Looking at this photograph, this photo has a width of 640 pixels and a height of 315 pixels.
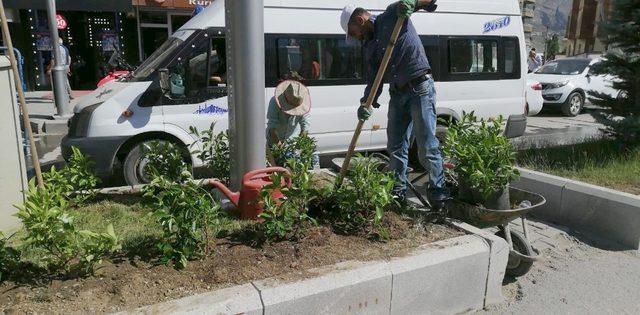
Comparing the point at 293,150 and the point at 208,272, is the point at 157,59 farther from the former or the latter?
the point at 208,272

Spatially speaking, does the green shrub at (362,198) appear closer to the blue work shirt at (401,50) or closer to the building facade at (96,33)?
the blue work shirt at (401,50)

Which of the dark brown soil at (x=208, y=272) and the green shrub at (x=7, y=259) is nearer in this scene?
the dark brown soil at (x=208, y=272)

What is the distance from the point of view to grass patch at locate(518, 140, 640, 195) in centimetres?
557

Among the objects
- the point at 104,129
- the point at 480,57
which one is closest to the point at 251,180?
the point at 104,129

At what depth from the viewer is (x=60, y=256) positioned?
3.00 meters

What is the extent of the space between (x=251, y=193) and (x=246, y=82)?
2.85 feet

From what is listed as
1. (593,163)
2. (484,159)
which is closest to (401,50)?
(484,159)

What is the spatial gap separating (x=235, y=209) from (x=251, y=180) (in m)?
0.33

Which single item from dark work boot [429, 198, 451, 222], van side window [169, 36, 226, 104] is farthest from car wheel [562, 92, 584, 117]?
dark work boot [429, 198, 451, 222]

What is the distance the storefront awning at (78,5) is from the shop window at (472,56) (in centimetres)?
1280

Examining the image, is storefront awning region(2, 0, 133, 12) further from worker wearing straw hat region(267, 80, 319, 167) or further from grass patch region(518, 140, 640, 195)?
grass patch region(518, 140, 640, 195)

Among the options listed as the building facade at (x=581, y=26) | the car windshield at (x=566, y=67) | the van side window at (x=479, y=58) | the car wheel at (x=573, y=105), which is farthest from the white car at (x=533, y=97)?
the building facade at (x=581, y=26)

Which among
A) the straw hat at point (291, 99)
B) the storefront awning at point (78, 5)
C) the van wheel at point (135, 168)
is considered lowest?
the van wheel at point (135, 168)

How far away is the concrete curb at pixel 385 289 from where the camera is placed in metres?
2.79
